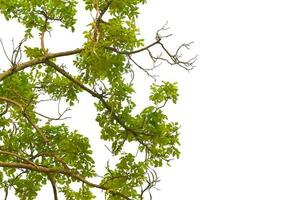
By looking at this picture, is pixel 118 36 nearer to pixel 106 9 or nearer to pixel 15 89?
pixel 106 9

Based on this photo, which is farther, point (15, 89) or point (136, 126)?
point (15, 89)

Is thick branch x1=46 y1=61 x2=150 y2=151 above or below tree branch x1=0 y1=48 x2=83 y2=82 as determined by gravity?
below

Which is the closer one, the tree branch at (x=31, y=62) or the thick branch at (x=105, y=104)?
the tree branch at (x=31, y=62)

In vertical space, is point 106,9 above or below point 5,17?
below

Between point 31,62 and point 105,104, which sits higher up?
point 31,62

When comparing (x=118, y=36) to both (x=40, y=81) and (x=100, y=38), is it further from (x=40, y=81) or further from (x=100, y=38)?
(x=40, y=81)

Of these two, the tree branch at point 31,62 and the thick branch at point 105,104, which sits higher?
the tree branch at point 31,62

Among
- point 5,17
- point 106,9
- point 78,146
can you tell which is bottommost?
point 78,146

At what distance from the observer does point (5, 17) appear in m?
12.8

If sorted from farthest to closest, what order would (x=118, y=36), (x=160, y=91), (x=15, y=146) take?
(x=15, y=146) < (x=160, y=91) < (x=118, y=36)

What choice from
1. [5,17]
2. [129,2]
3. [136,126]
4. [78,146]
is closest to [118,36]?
[129,2]

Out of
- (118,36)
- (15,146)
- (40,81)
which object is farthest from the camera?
(40,81)

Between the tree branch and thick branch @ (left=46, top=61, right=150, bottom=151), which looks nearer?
the tree branch

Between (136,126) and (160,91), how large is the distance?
0.96m
